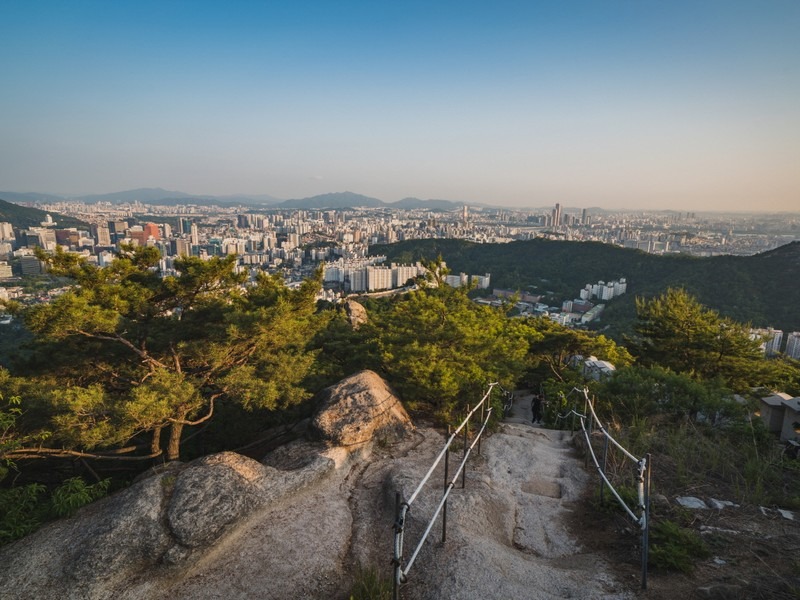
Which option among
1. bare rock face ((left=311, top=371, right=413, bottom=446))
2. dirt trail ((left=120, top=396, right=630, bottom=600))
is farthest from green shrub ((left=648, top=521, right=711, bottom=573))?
bare rock face ((left=311, top=371, right=413, bottom=446))

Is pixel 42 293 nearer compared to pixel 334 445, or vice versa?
pixel 334 445

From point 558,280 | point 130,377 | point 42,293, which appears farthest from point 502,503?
point 558,280

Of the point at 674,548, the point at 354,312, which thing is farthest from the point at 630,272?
the point at 674,548

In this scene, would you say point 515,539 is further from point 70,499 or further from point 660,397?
point 660,397

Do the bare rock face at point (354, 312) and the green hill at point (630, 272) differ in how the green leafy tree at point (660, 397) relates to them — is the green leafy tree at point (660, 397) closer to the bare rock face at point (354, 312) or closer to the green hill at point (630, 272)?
the bare rock face at point (354, 312)

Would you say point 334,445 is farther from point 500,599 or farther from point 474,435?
point 500,599

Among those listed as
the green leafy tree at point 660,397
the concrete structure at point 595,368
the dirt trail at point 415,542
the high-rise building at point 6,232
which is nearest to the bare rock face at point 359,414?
the dirt trail at point 415,542
